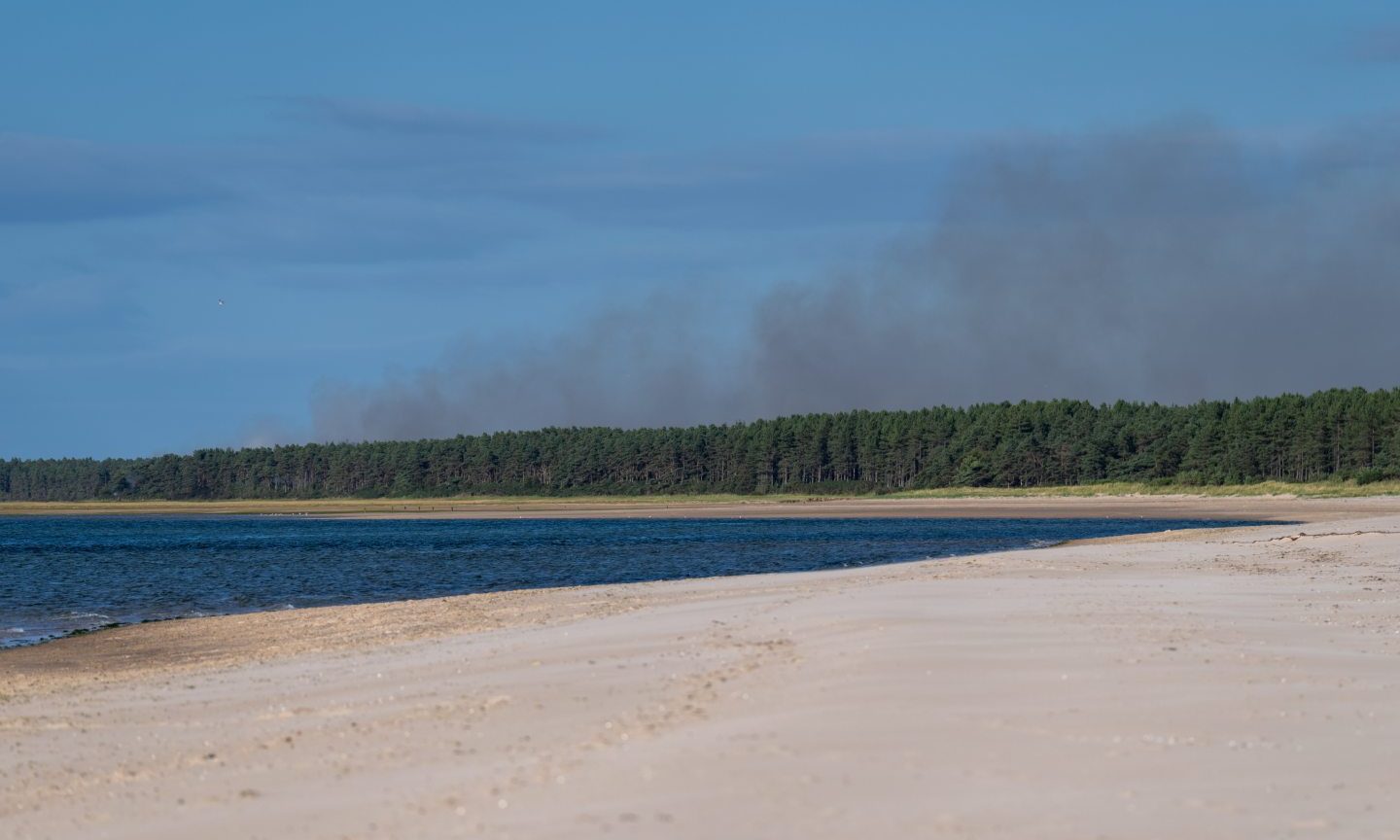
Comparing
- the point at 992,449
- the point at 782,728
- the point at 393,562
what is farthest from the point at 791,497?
the point at 782,728

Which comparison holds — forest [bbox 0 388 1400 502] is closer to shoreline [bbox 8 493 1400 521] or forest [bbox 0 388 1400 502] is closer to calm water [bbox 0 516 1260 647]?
shoreline [bbox 8 493 1400 521]

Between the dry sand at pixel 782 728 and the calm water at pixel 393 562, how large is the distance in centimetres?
1569

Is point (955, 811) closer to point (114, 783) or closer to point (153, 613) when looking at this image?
point (114, 783)

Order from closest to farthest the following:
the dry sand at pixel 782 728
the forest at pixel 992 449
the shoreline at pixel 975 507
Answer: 1. the dry sand at pixel 782 728
2. the shoreline at pixel 975 507
3. the forest at pixel 992 449

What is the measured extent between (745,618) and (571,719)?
20.4 feet

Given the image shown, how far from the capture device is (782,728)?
8602 mm

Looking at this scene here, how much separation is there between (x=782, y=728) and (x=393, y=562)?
42.5m

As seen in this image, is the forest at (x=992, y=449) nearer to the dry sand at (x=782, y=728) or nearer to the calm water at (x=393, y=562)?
the calm water at (x=393, y=562)

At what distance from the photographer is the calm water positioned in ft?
110

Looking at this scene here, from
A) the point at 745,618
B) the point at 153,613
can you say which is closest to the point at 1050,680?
the point at 745,618

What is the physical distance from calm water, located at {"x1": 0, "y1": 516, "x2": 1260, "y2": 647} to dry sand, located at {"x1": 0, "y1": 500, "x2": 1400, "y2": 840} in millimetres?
15691

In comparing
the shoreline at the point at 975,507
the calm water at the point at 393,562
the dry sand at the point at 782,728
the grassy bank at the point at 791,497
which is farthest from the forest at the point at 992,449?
the dry sand at the point at 782,728

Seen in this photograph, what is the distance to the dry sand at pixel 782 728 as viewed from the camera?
23.1 ft

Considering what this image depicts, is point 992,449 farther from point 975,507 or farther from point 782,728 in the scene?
point 782,728
